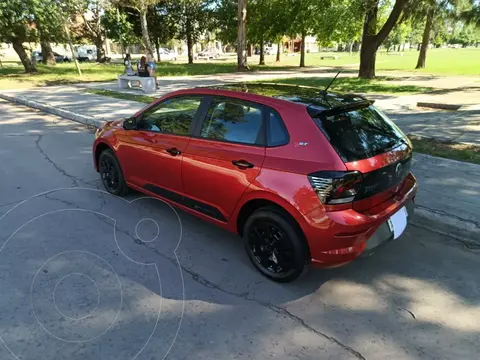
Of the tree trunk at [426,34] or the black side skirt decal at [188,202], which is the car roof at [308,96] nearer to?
the black side skirt decal at [188,202]

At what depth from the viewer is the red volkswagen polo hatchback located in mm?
2883

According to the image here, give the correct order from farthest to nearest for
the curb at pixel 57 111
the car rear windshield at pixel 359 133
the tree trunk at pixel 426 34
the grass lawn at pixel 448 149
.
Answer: the tree trunk at pixel 426 34
the curb at pixel 57 111
the grass lawn at pixel 448 149
the car rear windshield at pixel 359 133

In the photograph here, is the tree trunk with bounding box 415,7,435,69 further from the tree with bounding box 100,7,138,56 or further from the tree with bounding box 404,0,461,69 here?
the tree with bounding box 100,7,138,56

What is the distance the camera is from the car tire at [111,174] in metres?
4.89

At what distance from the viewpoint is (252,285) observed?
3.23 m

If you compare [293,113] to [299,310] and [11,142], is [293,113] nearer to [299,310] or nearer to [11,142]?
→ [299,310]

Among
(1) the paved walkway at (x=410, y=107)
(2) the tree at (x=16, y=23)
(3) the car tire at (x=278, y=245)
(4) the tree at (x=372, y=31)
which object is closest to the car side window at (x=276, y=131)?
(3) the car tire at (x=278, y=245)

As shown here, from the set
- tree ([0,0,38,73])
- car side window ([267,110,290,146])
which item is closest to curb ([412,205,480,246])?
car side window ([267,110,290,146])

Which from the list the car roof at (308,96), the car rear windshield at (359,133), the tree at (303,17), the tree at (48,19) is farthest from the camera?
the tree at (303,17)

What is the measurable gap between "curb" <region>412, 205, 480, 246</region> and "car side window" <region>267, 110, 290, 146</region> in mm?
2239

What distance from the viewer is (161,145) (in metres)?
4.09

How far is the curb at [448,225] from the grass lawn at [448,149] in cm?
239

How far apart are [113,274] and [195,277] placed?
750 millimetres

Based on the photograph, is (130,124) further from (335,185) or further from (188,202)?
(335,185)
